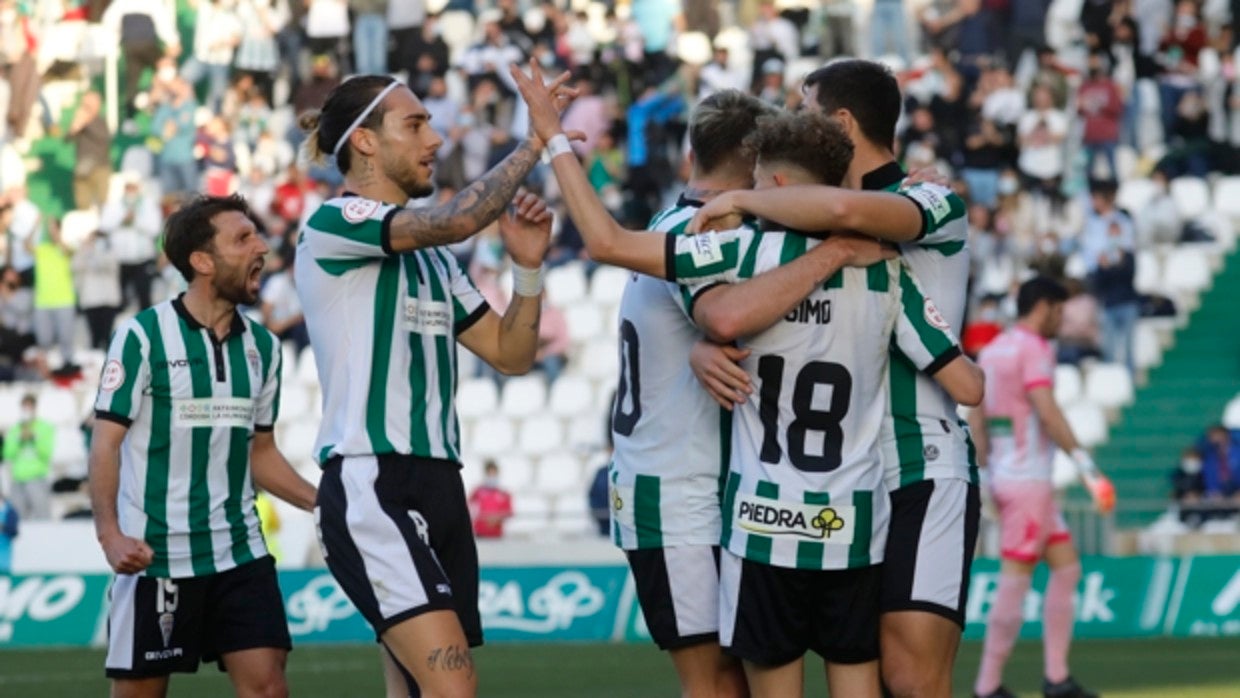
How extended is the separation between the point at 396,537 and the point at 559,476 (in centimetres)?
1436

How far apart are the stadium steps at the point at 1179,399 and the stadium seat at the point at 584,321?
5.11 metres

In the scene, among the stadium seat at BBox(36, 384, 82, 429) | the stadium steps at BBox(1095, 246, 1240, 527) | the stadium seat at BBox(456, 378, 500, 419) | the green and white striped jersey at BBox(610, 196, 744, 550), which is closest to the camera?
the green and white striped jersey at BBox(610, 196, 744, 550)

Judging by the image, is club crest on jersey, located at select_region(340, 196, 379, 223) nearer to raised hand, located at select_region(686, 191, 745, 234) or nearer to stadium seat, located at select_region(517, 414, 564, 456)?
raised hand, located at select_region(686, 191, 745, 234)

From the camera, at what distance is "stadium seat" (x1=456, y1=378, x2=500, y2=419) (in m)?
22.0

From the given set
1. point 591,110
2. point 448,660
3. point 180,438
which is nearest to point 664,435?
point 448,660

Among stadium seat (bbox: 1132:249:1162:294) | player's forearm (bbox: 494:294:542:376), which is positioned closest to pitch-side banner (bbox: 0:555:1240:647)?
stadium seat (bbox: 1132:249:1162:294)

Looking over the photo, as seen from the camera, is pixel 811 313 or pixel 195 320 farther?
pixel 195 320

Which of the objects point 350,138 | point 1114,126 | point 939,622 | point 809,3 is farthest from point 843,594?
point 809,3

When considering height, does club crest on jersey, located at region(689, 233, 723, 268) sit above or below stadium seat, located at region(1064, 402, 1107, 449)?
above

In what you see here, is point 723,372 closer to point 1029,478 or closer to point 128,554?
point 128,554

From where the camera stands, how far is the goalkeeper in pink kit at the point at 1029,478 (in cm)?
1145

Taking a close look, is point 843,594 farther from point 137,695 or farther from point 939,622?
point 137,695

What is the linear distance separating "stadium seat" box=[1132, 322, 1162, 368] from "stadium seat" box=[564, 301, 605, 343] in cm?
524

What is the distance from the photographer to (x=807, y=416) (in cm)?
633
